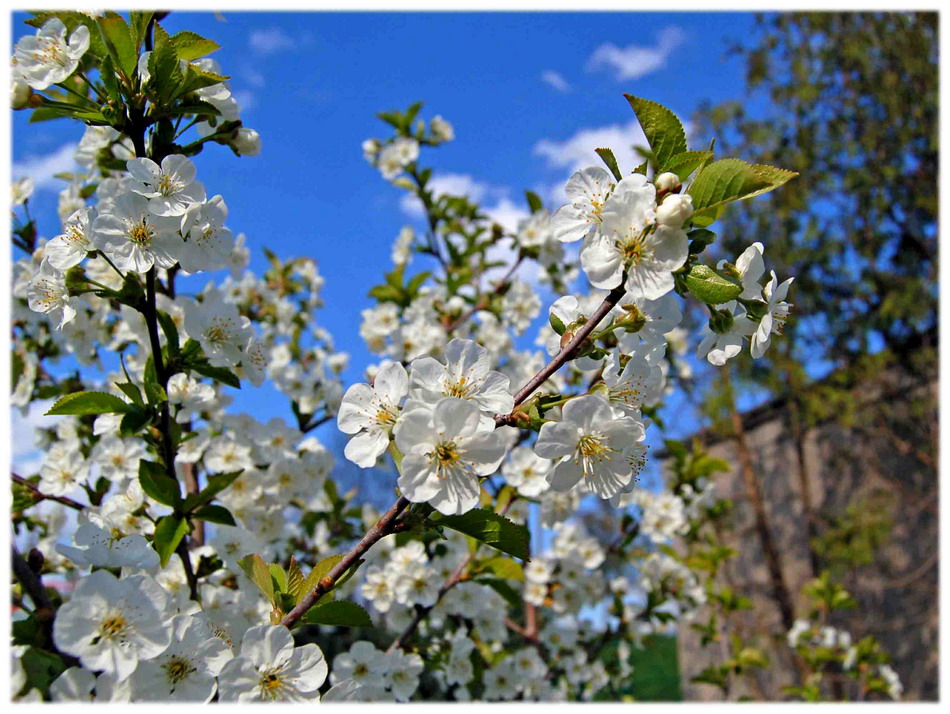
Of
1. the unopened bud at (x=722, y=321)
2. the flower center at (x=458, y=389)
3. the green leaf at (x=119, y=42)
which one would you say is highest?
the green leaf at (x=119, y=42)

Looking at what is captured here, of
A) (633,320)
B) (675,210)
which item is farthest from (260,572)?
(675,210)

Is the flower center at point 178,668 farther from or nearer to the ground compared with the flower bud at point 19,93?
nearer to the ground

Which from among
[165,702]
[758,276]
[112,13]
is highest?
[112,13]

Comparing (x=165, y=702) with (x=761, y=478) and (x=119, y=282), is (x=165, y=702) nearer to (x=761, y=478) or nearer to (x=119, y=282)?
(x=119, y=282)

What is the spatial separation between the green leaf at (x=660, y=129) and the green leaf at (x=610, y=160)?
0.05 metres

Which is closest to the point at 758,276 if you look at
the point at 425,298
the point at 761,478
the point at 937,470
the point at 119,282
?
the point at 119,282

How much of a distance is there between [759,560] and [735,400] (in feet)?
6.92

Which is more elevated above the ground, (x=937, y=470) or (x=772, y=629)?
(x=937, y=470)

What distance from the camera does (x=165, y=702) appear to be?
842 mm

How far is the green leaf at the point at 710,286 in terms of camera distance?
81cm

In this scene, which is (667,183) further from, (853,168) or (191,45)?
(853,168)

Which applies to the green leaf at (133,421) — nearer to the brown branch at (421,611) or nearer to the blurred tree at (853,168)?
the brown branch at (421,611)

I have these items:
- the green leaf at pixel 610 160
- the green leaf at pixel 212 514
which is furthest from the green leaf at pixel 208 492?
the green leaf at pixel 610 160

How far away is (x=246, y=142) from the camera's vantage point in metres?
1.17
